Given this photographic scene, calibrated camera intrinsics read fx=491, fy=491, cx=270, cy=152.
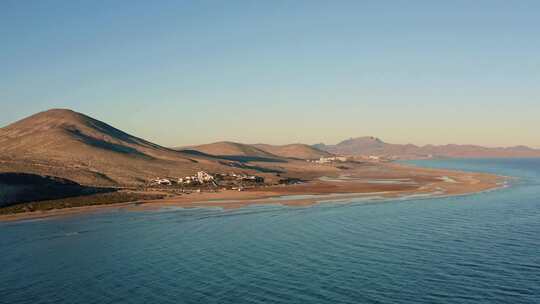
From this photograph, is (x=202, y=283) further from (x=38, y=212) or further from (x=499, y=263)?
(x=38, y=212)

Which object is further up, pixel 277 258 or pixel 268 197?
pixel 268 197

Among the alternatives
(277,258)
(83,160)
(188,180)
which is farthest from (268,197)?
(83,160)

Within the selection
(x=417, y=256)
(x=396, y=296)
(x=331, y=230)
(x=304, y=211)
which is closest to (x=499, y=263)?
(x=417, y=256)

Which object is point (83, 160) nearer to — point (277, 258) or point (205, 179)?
point (205, 179)

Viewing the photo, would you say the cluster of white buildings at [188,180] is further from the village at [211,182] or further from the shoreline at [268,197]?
the shoreline at [268,197]

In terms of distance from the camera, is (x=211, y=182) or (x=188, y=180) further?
(x=211, y=182)

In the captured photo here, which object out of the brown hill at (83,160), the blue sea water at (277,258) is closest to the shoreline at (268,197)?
the blue sea water at (277,258)

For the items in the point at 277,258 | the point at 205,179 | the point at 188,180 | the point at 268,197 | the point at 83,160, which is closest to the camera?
the point at 277,258
